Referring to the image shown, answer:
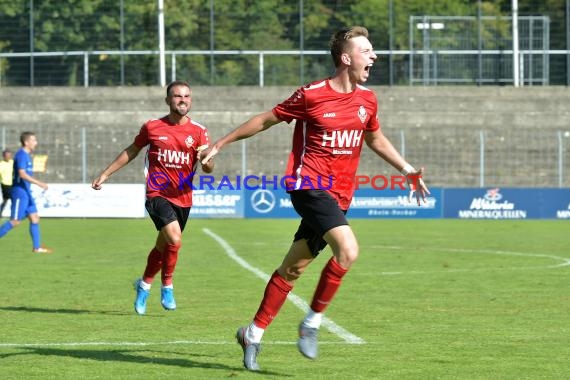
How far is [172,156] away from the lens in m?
12.1

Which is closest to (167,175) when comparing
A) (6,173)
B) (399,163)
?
(399,163)

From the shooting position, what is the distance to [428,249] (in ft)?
73.0

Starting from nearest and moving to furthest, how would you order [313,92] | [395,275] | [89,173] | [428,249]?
[313,92], [395,275], [428,249], [89,173]

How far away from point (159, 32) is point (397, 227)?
50.3 ft

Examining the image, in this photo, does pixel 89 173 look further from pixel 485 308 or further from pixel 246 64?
pixel 485 308

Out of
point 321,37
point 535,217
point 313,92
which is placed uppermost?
point 321,37

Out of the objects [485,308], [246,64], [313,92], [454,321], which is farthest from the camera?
[246,64]

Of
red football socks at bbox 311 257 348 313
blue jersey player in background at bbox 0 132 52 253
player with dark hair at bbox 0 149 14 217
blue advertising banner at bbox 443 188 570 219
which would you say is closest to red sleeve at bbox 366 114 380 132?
red football socks at bbox 311 257 348 313

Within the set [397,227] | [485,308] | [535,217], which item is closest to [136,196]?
[397,227]

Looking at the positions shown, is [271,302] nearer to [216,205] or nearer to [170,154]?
[170,154]

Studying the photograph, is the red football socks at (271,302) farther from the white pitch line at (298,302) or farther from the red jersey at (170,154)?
the red jersey at (170,154)

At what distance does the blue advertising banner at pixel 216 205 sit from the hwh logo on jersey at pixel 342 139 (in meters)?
26.0

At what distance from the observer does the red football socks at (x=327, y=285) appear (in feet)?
26.8

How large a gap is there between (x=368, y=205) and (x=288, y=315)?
76.1 feet
